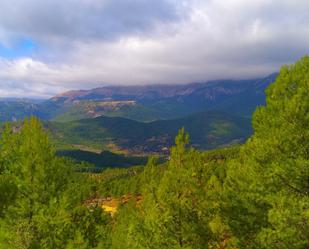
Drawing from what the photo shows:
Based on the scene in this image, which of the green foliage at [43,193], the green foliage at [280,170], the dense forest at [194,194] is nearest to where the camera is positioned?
the green foliage at [280,170]

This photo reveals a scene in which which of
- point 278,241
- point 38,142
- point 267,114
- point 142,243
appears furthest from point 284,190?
point 38,142

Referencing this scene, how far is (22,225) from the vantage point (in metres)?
25.5

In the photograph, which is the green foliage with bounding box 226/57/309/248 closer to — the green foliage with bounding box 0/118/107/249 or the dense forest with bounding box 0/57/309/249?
the dense forest with bounding box 0/57/309/249

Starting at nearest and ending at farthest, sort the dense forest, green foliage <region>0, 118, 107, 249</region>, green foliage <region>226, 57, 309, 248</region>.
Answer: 1. green foliage <region>226, 57, 309, 248</region>
2. the dense forest
3. green foliage <region>0, 118, 107, 249</region>

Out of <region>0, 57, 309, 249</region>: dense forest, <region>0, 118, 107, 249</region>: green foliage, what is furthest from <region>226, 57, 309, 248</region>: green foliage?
<region>0, 118, 107, 249</region>: green foliage

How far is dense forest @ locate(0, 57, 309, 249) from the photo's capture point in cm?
2525

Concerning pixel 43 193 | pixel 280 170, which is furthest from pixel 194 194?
pixel 43 193

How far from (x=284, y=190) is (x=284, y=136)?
3599mm

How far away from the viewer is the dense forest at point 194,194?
82.8 ft

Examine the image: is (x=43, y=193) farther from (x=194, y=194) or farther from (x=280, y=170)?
(x=280, y=170)

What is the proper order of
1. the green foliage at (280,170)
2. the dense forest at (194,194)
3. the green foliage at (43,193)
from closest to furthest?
the green foliage at (280,170)
the dense forest at (194,194)
the green foliage at (43,193)

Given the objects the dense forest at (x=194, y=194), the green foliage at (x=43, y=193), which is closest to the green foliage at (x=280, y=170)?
the dense forest at (x=194, y=194)

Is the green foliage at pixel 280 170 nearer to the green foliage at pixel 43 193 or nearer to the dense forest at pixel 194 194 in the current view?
Answer: the dense forest at pixel 194 194

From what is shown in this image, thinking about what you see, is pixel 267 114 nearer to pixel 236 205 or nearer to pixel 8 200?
pixel 236 205
